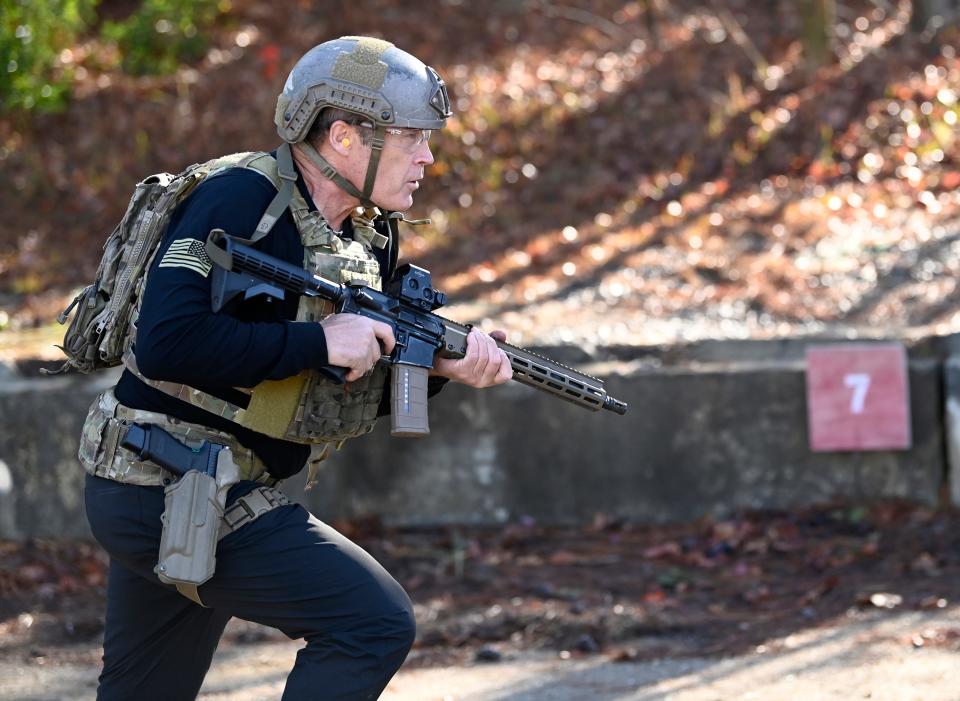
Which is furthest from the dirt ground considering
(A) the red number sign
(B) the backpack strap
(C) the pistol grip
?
(B) the backpack strap

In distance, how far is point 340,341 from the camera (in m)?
3.02

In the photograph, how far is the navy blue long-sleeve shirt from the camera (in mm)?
2854

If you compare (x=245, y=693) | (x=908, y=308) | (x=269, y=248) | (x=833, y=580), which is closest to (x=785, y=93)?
(x=908, y=308)

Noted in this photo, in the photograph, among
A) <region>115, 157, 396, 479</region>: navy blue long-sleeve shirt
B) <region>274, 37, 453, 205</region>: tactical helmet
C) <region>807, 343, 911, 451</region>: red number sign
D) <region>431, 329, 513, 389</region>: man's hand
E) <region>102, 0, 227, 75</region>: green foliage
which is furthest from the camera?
<region>102, 0, 227, 75</region>: green foliage

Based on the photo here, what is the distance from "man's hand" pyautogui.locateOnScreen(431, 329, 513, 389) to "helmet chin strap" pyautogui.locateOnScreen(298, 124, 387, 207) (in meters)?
0.48

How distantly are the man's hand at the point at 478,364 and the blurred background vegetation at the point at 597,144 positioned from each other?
3363mm

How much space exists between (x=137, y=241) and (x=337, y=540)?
0.83 meters

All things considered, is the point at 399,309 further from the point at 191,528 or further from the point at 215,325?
the point at 191,528

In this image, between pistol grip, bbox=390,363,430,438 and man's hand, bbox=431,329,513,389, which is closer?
pistol grip, bbox=390,363,430,438

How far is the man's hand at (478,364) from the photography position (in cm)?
341

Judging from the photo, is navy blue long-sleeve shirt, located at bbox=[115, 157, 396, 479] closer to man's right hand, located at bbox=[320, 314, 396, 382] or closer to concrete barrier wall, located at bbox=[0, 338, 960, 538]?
man's right hand, located at bbox=[320, 314, 396, 382]

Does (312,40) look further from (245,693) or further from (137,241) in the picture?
(137,241)

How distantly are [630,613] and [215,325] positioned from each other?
9.97 feet

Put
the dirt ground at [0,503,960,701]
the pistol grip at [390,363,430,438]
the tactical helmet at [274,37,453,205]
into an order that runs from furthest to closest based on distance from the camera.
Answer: the dirt ground at [0,503,960,701], the pistol grip at [390,363,430,438], the tactical helmet at [274,37,453,205]
